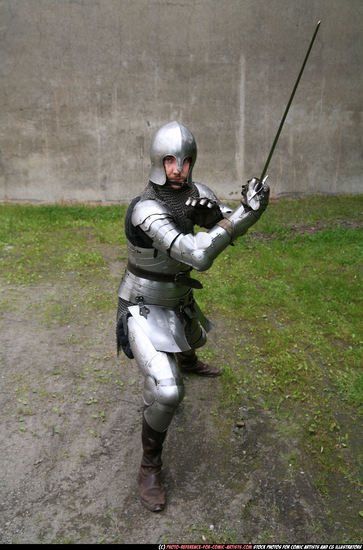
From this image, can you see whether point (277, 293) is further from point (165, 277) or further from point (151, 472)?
point (151, 472)

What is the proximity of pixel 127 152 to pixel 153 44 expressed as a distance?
185 centimetres

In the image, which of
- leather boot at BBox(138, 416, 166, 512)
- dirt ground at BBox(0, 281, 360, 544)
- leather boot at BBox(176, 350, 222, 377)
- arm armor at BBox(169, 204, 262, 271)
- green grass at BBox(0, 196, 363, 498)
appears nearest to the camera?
arm armor at BBox(169, 204, 262, 271)

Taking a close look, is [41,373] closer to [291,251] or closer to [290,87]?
[291,251]

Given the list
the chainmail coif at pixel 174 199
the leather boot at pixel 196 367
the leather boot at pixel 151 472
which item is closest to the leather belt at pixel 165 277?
the chainmail coif at pixel 174 199

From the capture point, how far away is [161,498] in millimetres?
2797

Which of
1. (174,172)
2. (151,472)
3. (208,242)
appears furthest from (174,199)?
(151,472)

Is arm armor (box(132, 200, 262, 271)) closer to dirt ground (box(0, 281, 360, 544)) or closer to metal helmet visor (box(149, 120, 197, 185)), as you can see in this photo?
metal helmet visor (box(149, 120, 197, 185))

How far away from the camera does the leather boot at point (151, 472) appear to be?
2.79 meters

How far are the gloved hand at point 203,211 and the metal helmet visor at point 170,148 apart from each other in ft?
0.88

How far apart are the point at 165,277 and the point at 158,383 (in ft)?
2.23

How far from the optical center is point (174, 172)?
2.84 meters

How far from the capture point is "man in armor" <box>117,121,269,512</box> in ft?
8.64

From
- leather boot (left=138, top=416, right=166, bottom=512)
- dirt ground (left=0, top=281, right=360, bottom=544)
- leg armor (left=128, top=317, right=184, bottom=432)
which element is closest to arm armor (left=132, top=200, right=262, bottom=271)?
leg armor (left=128, top=317, right=184, bottom=432)

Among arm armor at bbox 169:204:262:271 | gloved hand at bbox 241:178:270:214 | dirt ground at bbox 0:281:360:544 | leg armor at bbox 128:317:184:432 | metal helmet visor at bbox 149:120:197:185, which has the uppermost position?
metal helmet visor at bbox 149:120:197:185
